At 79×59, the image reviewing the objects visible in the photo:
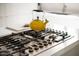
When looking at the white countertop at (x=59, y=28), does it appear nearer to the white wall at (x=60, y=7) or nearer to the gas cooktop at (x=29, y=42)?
the gas cooktop at (x=29, y=42)

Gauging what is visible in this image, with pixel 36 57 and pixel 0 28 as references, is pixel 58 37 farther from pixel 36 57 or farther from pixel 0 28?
pixel 0 28

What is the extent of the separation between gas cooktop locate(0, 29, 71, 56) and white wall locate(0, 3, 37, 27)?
0.31 metres

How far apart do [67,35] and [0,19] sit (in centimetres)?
82

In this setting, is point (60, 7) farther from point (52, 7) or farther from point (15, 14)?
point (15, 14)

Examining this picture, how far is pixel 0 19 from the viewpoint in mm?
1742

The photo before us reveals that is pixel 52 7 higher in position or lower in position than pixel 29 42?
higher

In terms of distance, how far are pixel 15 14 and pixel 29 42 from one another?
26.7 inches

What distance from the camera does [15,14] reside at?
1913 mm

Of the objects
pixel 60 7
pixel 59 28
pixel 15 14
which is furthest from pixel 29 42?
pixel 60 7

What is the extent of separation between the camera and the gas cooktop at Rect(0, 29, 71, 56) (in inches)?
45.9

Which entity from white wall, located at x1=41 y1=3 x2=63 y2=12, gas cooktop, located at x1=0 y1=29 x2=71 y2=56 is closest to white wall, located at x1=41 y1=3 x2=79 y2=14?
white wall, located at x1=41 y1=3 x2=63 y2=12

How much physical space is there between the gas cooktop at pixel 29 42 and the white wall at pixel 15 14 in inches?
12.3

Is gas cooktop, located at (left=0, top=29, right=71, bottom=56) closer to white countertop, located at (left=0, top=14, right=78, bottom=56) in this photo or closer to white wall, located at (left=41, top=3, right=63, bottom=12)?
white countertop, located at (left=0, top=14, right=78, bottom=56)

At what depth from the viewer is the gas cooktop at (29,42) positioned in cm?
117
